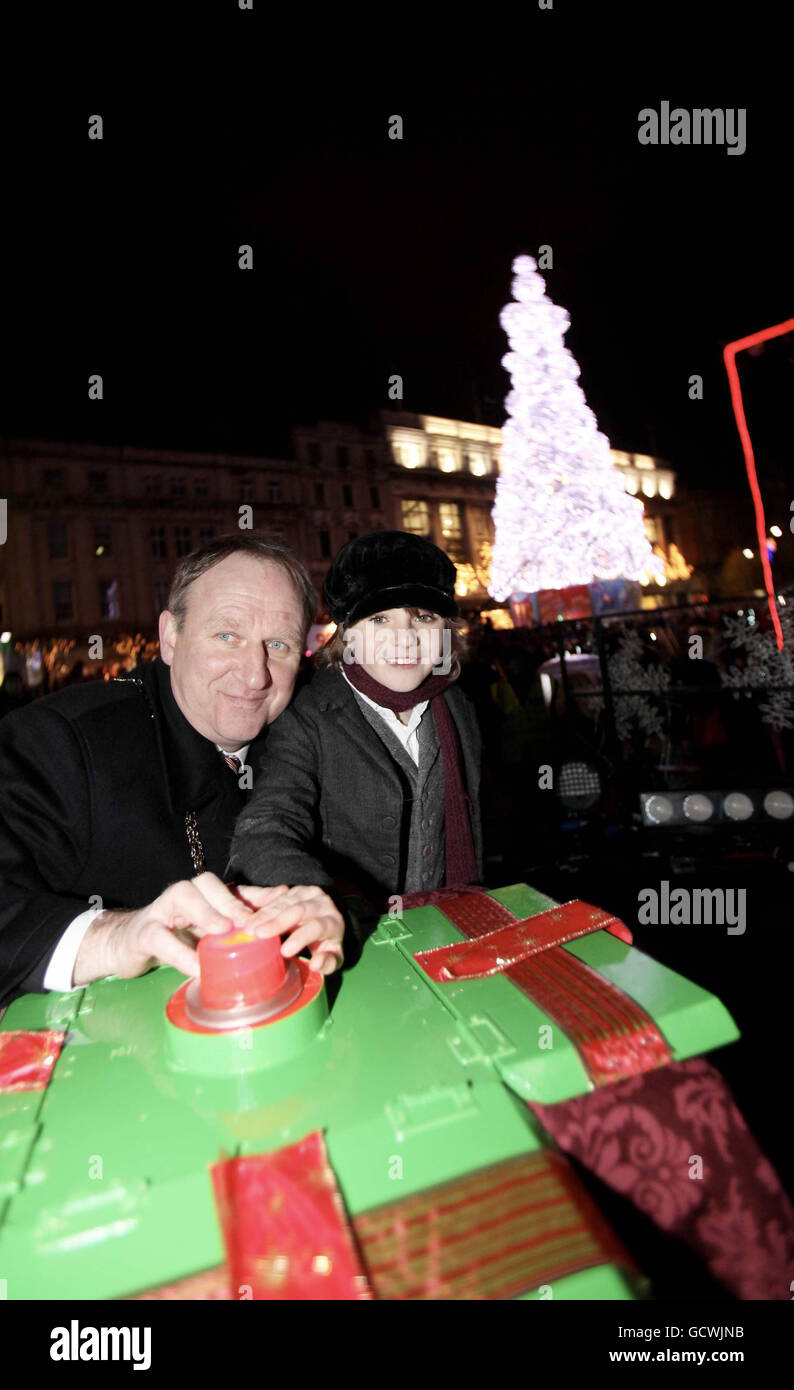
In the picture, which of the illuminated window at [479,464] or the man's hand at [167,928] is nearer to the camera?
the man's hand at [167,928]

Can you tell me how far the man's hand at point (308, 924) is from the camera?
126cm

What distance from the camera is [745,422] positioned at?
5.61 metres

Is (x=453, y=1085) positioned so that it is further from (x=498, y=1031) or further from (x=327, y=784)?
(x=327, y=784)

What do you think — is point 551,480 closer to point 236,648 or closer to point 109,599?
point 236,648

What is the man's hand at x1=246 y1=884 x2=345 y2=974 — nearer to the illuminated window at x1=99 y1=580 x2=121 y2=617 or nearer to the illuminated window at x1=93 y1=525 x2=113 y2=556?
the illuminated window at x1=99 y1=580 x2=121 y2=617

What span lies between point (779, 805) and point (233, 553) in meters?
4.25

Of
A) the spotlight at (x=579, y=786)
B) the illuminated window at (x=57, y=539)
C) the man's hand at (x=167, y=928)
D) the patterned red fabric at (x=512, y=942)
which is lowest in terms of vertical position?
the spotlight at (x=579, y=786)

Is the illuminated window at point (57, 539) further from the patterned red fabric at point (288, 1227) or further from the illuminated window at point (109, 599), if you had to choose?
the patterned red fabric at point (288, 1227)

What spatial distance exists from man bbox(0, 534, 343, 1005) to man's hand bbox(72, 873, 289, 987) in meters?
0.29

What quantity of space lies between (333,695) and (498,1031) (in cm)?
145

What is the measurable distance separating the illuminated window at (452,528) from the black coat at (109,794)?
54.4 metres

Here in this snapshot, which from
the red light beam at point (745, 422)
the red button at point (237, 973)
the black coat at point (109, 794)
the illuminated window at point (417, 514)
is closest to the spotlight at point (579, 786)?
the red light beam at point (745, 422)

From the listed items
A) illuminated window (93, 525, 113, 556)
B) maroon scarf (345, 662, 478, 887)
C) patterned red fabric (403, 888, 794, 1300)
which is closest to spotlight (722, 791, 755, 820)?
maroon scarf (345, 662, 478, 887)

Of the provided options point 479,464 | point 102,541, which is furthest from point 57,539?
point 479,464
